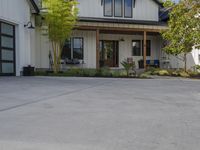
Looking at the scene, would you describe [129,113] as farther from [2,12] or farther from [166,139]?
[2,12]

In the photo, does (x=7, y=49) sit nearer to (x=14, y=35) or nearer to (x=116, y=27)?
(x=14, y=35)

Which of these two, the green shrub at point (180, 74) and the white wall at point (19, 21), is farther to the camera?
the green shrub at point (180, 74)

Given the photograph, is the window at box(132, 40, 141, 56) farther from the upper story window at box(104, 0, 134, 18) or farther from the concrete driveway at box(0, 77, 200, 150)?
the concrete driveway at box(0, 77, 200, 150)

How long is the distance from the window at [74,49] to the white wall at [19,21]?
14.2 ft

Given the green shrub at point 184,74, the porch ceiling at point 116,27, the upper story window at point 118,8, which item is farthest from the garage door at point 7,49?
the green shrub at point 184,74

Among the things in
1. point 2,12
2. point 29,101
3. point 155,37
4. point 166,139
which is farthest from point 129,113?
point 155,37

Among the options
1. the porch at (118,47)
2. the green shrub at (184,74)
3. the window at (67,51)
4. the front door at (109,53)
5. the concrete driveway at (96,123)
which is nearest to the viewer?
the concrete driveway at (96,123)

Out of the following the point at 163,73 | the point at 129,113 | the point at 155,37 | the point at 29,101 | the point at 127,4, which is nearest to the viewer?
the point at 129,113

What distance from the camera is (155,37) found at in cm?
2250

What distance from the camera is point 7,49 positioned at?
13.6m

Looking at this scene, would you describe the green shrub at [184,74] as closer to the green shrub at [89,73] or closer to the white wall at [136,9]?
the green shrub at [89,73]

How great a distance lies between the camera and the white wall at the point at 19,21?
42.4 ft

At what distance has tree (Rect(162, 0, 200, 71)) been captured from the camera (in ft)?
50.5

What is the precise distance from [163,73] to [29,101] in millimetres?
11119
